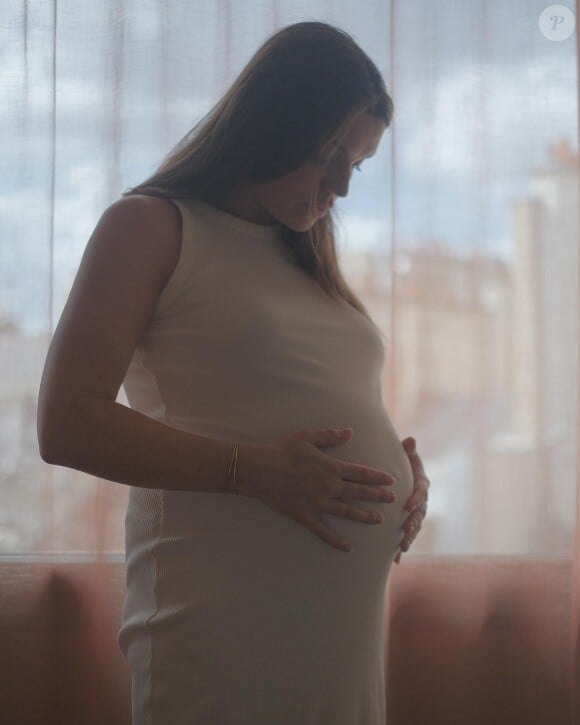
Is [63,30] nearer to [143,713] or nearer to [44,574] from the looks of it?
[44,574]

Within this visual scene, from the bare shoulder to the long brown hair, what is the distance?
49 millimetres

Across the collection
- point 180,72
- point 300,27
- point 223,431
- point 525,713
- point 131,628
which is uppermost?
point 180,72

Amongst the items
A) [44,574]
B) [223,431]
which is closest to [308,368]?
[223,431]

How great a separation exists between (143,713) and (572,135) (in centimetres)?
146

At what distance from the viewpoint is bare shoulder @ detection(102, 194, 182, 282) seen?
0.83 metres

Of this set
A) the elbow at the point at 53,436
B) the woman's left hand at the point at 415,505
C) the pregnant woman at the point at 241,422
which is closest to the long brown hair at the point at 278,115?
the pregnant woman at the point at 241,422

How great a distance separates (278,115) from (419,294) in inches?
32.2

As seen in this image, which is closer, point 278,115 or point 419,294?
point 278,115

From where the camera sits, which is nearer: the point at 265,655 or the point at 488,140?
the point at 265,655

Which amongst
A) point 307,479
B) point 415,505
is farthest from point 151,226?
point 415,505

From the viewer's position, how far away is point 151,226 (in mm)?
849

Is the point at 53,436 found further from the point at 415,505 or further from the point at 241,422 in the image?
the point at 415,505

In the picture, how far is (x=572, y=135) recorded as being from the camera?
5.55 ft

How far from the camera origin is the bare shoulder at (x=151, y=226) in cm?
83
